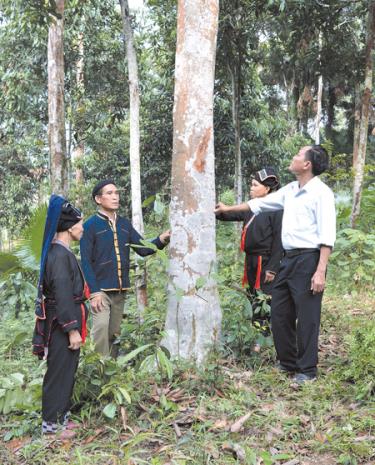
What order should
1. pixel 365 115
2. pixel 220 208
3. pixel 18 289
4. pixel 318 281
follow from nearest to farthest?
1. pixel 318 281
2. pixel 220 208
3. pixel 18 289
4. pixel 365 115

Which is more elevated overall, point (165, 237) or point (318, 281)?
point (165, 237)

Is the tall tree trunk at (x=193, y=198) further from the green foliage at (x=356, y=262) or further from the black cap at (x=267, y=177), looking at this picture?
the green foliage at (x=356, y=262)

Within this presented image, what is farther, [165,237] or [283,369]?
[165,237]

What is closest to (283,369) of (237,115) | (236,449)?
(236,449)

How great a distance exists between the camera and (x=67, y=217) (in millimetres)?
3572

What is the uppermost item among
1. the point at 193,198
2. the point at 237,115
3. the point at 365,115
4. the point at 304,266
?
the point at 237,115

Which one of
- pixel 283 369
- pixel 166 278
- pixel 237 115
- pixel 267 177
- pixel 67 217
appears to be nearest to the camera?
pixel 67 217

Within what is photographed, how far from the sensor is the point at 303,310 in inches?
155

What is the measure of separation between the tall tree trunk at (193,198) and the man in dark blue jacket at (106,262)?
1.69 feet

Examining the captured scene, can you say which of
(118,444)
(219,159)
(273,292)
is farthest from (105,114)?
(118,444)

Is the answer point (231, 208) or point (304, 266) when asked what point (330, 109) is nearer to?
point (231, 208)

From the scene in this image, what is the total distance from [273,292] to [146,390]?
137 centimetres

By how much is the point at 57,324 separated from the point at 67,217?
2.55 feet

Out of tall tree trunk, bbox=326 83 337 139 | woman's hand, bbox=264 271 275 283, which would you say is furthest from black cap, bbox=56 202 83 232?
tall tree trunk, bbox=326 83 337 139
